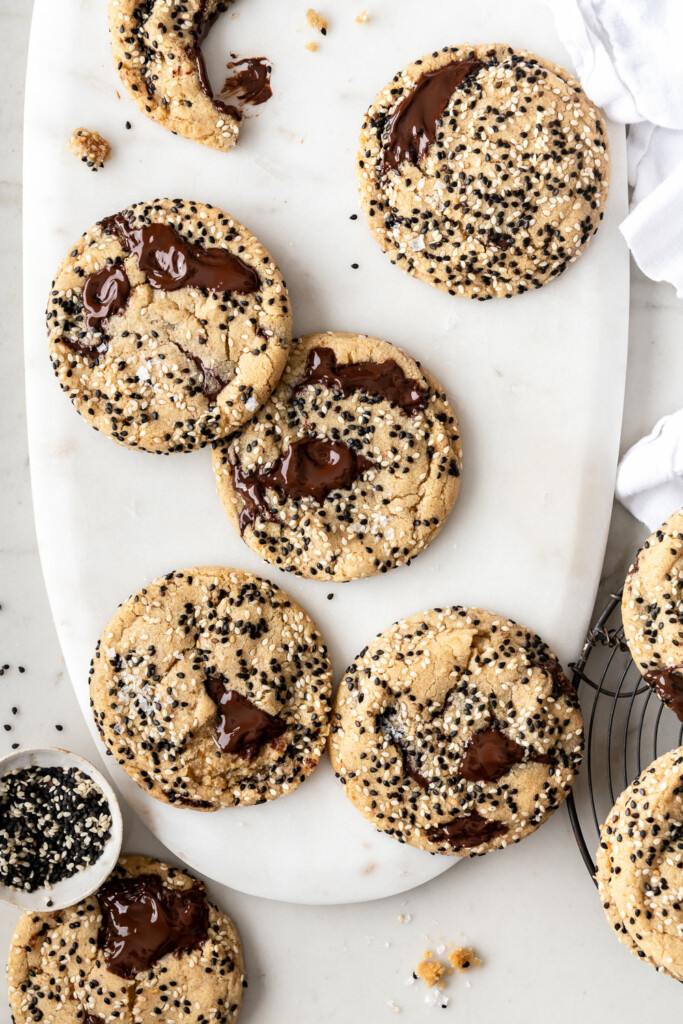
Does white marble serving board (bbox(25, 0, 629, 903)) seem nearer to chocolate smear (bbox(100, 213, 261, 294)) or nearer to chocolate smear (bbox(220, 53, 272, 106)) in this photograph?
chocolate smear (bbox(220, 53, 272, 106))

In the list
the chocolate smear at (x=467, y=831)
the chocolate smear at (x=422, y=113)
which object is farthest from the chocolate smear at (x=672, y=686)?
the chocolate smear at (x=422, y=113)

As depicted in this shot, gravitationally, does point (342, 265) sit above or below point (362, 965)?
above

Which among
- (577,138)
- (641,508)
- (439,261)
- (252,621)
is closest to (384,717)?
(252,621)

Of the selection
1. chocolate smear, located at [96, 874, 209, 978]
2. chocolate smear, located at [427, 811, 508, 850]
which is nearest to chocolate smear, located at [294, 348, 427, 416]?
chocolate smear, located at [427, 811, 508, 850]

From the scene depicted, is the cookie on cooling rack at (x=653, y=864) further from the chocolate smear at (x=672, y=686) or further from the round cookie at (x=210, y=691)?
the round cookie at (x=210, y=691)

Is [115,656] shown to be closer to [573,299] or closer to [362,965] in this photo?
[362,965]

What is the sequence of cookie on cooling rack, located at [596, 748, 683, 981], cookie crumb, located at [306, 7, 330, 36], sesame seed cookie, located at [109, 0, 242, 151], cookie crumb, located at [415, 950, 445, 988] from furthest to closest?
cookie crumb, located at [415, 950, 445, 988] < cookie crumb, located at [306, 7, 330, 36] < sesame seed cookie, located at [109, 0, 242, 151] < cookie on cooling rack, located at [596, 748, 683, 981]
